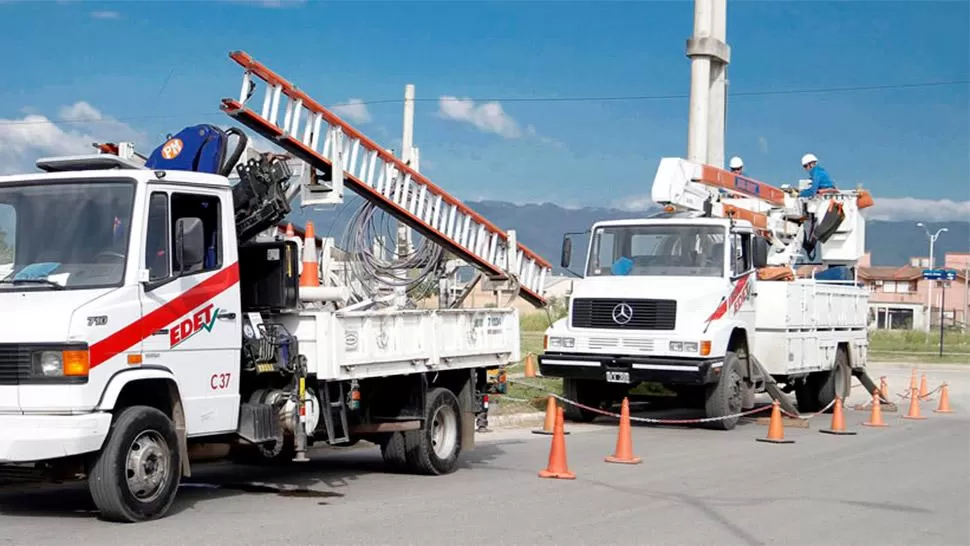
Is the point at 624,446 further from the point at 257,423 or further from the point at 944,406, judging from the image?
the point at 944,406

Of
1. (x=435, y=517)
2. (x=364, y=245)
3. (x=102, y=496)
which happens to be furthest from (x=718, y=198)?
(x=102, y=496)

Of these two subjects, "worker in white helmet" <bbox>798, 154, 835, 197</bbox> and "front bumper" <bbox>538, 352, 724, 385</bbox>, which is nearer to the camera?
"front bumper" <bbox>538, 352, 724, 385</bbox>

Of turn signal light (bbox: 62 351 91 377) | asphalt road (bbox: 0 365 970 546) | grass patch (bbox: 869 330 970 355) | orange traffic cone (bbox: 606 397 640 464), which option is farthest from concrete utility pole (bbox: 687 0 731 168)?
grass patch (bbox: 869 330 970 355)

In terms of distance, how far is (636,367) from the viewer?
17812 millimetres

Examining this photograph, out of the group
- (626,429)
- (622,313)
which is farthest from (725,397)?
(626,429)

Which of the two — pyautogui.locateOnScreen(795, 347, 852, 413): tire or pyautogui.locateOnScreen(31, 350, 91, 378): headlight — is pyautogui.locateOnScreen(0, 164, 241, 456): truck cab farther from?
pyautogui.locateOnScreen(795, 347, 852, 413): tire

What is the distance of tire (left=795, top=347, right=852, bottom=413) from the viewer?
74.0 feet

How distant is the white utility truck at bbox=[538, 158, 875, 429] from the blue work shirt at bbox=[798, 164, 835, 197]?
222cm

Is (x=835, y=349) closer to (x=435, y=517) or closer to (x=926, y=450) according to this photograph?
(x=926, y=450)

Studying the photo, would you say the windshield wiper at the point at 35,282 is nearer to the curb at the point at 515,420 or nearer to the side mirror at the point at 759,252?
the curb at the point at 515,420

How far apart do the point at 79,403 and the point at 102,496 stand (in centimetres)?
72

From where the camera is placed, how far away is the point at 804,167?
24359 mm

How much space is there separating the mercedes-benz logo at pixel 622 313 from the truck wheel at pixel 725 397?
1514mm

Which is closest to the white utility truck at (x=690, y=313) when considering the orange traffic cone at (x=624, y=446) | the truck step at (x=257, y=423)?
the orange traffic cone at (x=624, y=446)
